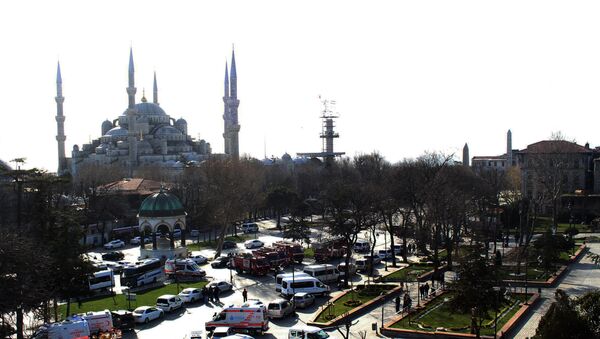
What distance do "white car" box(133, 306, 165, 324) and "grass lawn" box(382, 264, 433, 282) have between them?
41.2 feet

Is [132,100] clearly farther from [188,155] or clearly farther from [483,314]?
[483,314]

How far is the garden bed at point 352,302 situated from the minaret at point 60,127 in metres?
73.5

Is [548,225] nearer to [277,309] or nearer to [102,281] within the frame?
[277,309]

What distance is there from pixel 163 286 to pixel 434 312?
15.3 meters

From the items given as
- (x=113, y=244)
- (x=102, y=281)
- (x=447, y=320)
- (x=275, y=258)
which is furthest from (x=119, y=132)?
(x=447, y=320)

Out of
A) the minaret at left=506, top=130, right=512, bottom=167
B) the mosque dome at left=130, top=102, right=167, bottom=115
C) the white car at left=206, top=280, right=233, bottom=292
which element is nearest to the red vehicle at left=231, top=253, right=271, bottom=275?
the white car at left=206, top=280, right=233, bottom=292

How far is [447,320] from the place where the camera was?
2352 centimetres

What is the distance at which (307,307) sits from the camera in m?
27.2

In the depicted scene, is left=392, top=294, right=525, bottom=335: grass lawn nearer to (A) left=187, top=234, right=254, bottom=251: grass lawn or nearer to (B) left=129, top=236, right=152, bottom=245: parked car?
(A) left=187, top=234, right=254, bottom=251: grass lawn

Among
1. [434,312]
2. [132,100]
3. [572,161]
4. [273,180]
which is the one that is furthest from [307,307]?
[132,100]

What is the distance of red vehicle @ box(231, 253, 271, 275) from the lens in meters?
35.4

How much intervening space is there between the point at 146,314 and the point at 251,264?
1110cm

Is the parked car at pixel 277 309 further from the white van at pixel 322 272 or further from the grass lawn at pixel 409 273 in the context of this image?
the grass lawn at pixel 409 273

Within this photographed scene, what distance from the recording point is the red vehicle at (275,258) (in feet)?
120
